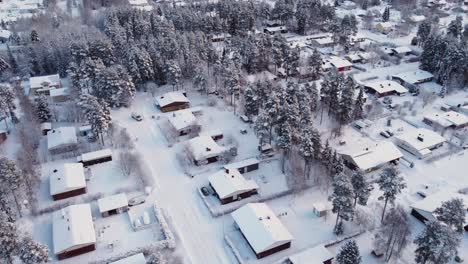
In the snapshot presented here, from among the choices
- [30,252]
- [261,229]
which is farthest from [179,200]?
[30,252]

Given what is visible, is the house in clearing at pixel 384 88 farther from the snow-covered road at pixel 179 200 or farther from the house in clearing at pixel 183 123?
the snow-covered road at pixel 179 200

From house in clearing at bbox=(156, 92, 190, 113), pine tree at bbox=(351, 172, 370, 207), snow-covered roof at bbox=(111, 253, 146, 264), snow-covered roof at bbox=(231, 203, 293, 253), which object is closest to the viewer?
snow-covered roof at bbox=(111, 253, 146, 264)

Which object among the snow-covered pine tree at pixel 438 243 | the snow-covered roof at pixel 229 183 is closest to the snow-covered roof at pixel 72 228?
the snow-covered roof at pixel 229 183

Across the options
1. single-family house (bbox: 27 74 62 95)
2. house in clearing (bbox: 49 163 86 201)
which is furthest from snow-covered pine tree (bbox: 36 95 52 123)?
house in clearing (bbox: 49 163 86 201)

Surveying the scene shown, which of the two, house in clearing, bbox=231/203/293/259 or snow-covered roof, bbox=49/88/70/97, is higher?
snow-covered roof, bbox=49/88/70/97

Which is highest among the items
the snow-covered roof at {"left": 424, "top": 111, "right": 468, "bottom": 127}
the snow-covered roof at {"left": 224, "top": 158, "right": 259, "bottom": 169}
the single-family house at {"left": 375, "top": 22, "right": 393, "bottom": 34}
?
the single-family house at {"left": 375, "top": 22, "right": 393, "bottom": 34}

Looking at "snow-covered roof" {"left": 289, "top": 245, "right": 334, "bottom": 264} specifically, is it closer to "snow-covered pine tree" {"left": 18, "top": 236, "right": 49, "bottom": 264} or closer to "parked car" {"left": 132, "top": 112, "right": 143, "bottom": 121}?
"snow-covered pine tree" {"left": 18, "top": 236, "right": 49, "bottom": 264}
